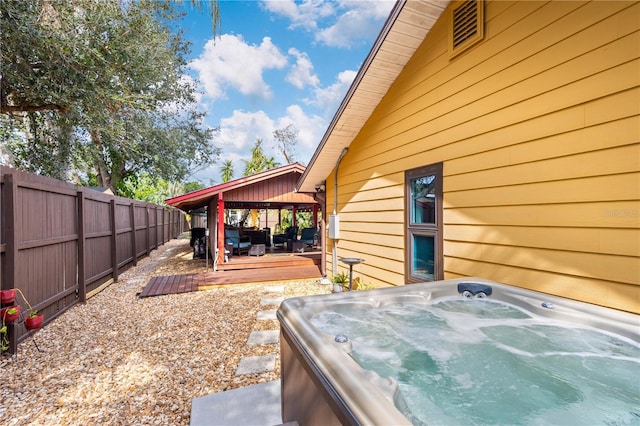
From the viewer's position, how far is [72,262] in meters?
4.57

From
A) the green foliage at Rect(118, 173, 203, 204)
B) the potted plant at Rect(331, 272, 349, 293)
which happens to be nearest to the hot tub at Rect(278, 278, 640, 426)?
the potted plant at Rect(331, 272, 349, 293)

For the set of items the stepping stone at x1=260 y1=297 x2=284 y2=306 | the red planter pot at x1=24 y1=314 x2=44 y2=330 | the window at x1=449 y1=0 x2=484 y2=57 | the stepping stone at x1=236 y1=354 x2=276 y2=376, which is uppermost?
the window at x1=449 y1=0 x2=484 y2=57

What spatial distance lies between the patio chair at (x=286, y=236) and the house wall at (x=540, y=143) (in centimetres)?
809

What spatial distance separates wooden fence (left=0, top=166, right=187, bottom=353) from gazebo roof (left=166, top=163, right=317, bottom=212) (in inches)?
76.7

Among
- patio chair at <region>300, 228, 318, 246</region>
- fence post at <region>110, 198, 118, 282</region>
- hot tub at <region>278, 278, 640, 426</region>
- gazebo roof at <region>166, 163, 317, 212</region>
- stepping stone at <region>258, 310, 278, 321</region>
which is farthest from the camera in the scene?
patio chair at <region>300, 228, 318, 246</region>

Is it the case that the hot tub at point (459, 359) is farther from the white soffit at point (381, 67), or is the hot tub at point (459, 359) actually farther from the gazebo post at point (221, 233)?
the gazebo post at point (221, 233)

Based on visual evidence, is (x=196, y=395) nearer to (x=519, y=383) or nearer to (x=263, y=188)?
(x=519, y=383)

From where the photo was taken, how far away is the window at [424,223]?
10.8ft

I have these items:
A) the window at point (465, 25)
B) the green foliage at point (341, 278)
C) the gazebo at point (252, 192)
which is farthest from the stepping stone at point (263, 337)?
the gazebo at point (252, 192)

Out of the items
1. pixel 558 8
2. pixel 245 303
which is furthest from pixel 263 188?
pixel 558 8

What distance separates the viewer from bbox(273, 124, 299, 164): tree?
23223 mm

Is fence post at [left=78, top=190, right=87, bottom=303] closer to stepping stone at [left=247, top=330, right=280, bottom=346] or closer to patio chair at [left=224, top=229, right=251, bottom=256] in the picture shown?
stepping stone at [left=247, top=330, right=280, bottom=346]

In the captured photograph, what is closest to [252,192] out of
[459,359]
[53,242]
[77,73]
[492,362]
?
[77,73]

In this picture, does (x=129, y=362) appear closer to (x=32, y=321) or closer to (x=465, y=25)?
(x=32, y=321)
